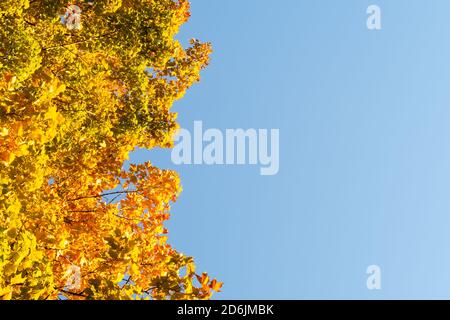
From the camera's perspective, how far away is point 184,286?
780 cm

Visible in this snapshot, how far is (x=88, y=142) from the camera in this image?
512 inches

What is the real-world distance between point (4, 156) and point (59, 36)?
14.2 feet

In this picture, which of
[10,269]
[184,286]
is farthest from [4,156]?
[184,286]

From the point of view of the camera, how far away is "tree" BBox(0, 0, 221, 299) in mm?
8086

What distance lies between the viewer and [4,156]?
820cm

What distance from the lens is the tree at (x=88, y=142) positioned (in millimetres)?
8086
